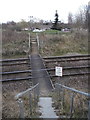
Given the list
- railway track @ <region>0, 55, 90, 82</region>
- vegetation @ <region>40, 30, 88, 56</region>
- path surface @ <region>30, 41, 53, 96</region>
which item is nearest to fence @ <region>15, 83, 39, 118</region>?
path surface @ <region>30, 41, 53, 96</region>

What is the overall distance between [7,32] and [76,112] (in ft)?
75.4

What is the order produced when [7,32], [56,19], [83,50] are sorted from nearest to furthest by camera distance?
[83,50] < [7,32] < [56,19]

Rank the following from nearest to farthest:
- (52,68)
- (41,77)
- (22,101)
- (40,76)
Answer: (22,101) < (41,77) < (40,76) < (52,68)

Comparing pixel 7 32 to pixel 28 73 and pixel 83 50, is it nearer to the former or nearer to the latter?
pixel 83 50

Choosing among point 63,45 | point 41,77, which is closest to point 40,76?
point 41,77

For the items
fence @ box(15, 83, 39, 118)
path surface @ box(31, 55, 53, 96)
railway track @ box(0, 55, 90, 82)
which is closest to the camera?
fence @ box(15, 83, 39, 118)

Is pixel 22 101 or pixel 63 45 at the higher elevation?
pixel 63 45

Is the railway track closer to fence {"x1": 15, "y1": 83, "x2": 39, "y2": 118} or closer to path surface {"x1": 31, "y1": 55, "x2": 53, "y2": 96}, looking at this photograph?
path surface {"x1": 31, "y1": 55, "x2": 53, "y2": 96}

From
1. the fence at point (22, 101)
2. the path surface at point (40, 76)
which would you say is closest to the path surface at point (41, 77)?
the path surface at point (40, 76)

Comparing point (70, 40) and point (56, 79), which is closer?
point (56, 79)

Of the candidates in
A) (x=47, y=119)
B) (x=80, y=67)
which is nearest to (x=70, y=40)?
(x=80, y=67)

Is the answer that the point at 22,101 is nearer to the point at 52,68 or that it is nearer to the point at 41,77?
the point at 41,77

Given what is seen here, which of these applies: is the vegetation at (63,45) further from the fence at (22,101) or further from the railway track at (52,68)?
the fence at (22,101)

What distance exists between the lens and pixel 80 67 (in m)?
14.9
